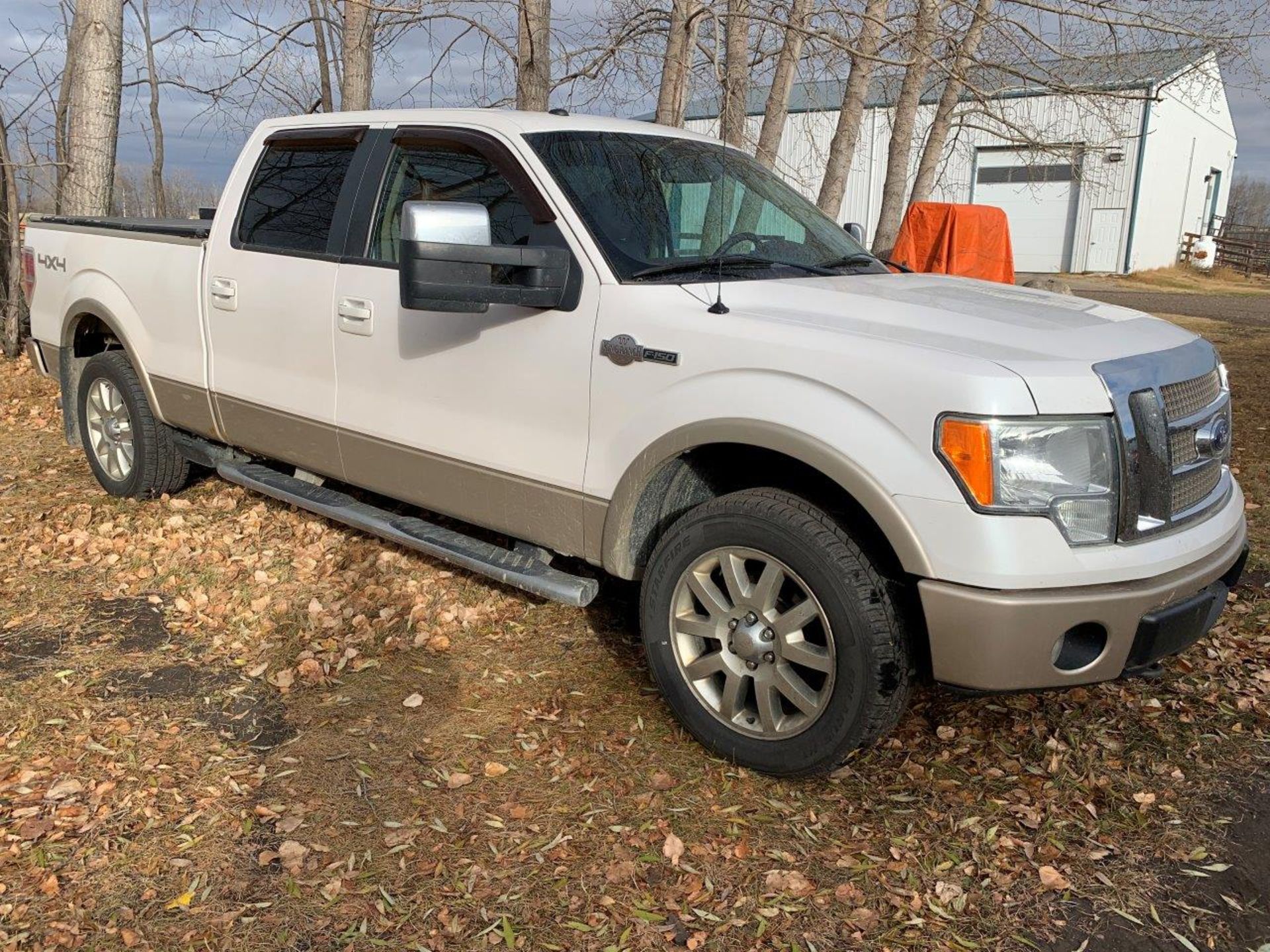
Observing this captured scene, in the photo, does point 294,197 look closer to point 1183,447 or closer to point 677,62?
point 1183,447

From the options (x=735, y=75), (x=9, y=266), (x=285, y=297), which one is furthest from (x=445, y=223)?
(x=9, y=266)

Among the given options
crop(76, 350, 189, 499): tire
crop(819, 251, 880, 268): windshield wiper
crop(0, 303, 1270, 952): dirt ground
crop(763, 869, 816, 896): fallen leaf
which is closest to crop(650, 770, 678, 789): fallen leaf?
crop(0, 303, 1270, 952): dirt ground

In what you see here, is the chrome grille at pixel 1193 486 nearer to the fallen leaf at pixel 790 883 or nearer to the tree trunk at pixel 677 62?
the fallen leaf at pixel 790 883

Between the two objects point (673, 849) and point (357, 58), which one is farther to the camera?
point (357, 58)

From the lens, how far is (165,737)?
3.64 meters

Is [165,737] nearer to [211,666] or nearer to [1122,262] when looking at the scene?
[211,666]

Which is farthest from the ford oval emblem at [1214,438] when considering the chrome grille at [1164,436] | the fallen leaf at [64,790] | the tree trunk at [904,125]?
the tree trunk at [904,125]

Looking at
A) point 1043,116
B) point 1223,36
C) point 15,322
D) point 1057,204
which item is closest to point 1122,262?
point 1057,204

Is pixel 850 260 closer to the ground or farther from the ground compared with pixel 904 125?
closer to the ground

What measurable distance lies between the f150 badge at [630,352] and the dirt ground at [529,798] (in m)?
1.31

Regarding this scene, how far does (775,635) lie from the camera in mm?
3248

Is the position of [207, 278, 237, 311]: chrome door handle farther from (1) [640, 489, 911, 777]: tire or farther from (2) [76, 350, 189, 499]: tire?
(1) [640, 489, 911, 777]: tire

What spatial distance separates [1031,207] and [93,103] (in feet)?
79.9

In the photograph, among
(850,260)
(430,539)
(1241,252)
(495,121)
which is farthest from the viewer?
(1241,252)
